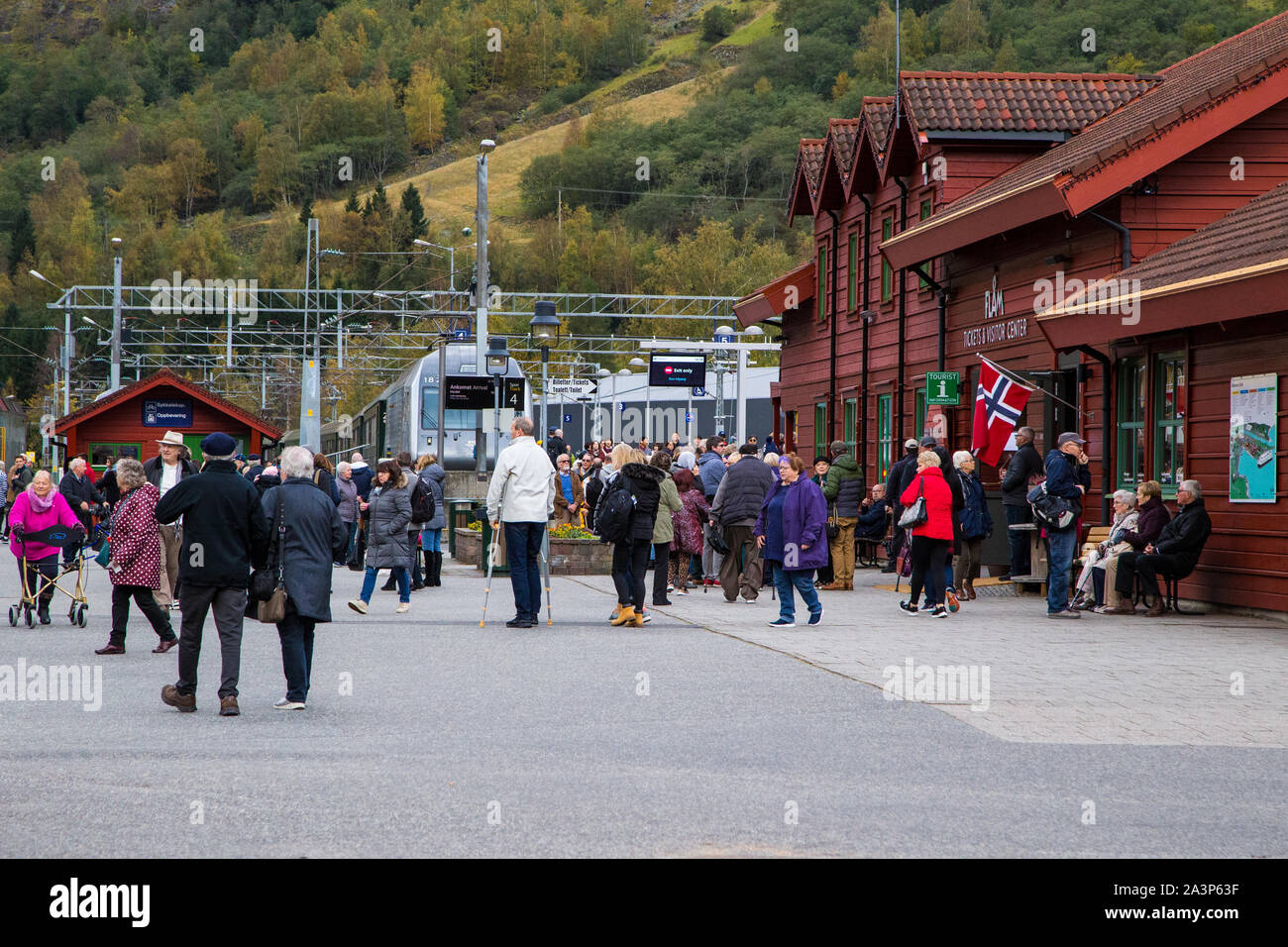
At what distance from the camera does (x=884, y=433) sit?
28.4m

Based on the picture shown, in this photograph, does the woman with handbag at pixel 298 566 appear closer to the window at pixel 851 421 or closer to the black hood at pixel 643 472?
the black hood at pixel 643 472

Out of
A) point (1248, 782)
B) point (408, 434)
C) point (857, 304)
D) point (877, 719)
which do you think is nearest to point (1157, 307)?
point (877, 719)

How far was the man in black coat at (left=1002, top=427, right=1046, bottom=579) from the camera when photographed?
1873 cm

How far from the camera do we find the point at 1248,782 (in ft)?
25.5

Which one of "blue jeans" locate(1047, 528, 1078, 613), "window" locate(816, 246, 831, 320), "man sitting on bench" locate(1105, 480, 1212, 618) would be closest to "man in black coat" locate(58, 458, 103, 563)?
"blue jeans" locate(1047, 528, 1078, 613)

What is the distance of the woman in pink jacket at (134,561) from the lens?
13000 millimetres

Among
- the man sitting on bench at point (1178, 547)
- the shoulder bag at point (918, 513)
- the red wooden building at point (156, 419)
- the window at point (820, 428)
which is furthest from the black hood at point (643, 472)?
the red wooden building at point (156, 419)

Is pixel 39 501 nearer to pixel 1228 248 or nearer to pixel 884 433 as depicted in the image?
pixel 1228 248

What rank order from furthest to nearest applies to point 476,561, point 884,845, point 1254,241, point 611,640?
point 476,561 < point 1254,241 < point 611,640 < point 884,845

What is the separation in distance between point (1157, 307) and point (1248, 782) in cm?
972

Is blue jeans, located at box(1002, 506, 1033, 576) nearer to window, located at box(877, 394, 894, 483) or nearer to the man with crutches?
the man with crutches

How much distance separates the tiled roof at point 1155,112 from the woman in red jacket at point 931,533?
455 cm

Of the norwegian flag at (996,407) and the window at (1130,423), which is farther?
the norwegian flag at (996,407)
